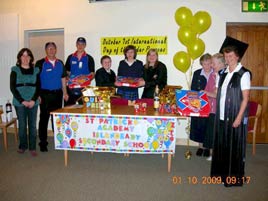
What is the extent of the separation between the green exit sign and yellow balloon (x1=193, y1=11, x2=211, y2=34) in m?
0.89

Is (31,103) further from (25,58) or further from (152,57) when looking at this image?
(152,57)

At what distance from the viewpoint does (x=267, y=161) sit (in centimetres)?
396

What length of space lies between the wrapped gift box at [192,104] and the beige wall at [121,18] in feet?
5.19

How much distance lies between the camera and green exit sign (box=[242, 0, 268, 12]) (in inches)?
178

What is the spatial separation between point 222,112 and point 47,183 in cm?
218

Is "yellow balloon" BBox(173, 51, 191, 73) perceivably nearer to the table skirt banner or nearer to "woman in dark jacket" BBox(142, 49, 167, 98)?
"woman in dark jacket" BBox(142, 49, 167, 98)

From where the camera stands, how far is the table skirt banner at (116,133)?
3270 mm

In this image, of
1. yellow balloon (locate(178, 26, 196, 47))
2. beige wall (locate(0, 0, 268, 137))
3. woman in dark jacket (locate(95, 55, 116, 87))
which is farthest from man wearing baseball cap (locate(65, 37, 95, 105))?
yellow balloon (locate(178, 26, 196, 47))

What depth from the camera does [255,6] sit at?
178 inches

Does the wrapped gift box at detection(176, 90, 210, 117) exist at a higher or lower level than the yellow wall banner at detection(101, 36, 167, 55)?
lower

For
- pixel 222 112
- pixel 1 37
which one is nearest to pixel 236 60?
pixel 222 112

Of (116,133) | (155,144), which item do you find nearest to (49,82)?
(116,133)

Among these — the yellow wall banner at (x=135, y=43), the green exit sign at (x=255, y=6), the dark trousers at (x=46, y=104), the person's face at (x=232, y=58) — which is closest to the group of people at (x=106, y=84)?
the dark trousers at (x=46, y=104)

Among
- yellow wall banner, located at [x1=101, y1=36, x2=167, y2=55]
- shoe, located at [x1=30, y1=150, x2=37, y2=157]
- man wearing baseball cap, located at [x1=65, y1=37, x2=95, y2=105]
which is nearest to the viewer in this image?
shoe, located at [x1=30, y1=150, x2=37, y2=157]
